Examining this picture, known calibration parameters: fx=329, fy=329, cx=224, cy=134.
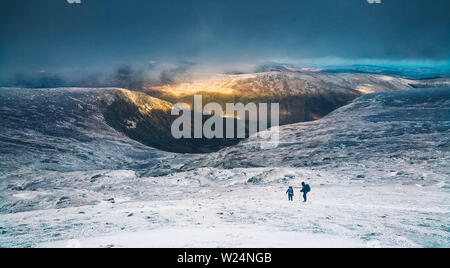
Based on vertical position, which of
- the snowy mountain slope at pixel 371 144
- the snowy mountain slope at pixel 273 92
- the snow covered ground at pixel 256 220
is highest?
the snowy mountain slope at pixel 273 92

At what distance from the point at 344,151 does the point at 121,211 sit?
19695 millimetres

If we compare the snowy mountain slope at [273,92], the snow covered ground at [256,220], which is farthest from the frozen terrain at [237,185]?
the snowy mountain slope at [273,92]

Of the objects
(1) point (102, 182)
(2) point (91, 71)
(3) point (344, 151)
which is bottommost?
(1) point (102, 182)

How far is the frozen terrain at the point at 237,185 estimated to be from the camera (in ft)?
31.4

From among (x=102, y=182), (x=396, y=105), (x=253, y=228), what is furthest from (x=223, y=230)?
(x=396, y=105)

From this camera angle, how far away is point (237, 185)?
19.5 meters

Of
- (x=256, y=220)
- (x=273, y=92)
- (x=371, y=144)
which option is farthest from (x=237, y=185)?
(x=273, y=92)

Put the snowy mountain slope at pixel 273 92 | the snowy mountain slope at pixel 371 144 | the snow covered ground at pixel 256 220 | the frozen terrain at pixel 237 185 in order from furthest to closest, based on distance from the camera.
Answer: the snowy mountain slope at pixel 273 92 → the snowy mountain slope at pixel 371 144 → the frozen terrain at pixel 237 185 → the snow covered ground at pixel 256 220

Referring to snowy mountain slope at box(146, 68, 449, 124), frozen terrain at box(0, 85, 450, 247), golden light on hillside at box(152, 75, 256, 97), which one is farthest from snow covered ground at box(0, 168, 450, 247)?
golden light on hillside at box(152, 75, 256, 97)

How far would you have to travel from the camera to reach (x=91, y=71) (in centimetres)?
12650

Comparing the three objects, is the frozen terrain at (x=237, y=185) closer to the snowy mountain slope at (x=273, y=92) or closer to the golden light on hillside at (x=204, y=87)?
the snowy mountain slope at (x=273, y=92)

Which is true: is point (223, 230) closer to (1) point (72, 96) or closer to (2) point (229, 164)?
(2) point (229, 164)

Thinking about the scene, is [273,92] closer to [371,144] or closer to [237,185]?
[371,144]

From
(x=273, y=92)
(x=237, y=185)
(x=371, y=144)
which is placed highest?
(x=273, y=92)
